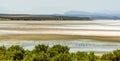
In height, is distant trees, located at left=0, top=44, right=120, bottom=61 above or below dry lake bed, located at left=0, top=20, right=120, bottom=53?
above

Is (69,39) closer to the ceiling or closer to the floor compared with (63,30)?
closer to the ceiling

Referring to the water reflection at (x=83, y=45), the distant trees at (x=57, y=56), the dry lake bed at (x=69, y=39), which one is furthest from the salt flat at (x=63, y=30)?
the distant trees at (x=57, y=56)

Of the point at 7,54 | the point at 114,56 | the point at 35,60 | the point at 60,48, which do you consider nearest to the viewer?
the point at 35,60

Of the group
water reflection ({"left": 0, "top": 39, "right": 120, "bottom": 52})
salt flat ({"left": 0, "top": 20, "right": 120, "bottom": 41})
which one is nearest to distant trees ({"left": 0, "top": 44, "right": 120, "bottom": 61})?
water reflection ({"left": 0, "top": 39, "right": 120, "bottom": 52})

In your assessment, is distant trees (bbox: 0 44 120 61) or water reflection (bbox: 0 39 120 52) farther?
water reflection (bbox: 0 39 120 52)

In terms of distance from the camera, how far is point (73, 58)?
59.7ft

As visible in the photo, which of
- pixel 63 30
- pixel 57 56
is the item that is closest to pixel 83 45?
pixel 57 56

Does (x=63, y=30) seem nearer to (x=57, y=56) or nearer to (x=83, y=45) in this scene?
(x=83, y=45)

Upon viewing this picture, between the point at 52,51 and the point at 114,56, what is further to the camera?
the point at 52,51

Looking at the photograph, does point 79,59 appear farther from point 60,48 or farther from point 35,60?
point 60,48

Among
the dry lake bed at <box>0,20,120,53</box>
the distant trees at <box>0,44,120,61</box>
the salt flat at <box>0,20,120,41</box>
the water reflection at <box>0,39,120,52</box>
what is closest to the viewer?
the distant trees at <box>0,44,120,61</box>

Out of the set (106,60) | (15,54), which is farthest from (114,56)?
(15,54)

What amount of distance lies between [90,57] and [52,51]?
10.0 feet

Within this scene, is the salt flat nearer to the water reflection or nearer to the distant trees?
the water reflection
